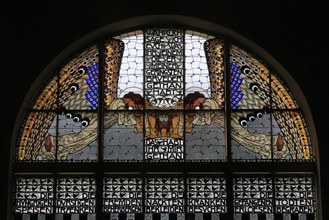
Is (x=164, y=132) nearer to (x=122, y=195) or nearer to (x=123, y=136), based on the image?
(x=123, y=136)

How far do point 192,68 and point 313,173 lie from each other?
1.87m

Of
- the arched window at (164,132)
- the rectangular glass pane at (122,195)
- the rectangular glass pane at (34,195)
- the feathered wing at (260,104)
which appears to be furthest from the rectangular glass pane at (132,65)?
the rectangular glass pane at (34,195)

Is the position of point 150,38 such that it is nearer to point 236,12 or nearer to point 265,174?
point 236,12

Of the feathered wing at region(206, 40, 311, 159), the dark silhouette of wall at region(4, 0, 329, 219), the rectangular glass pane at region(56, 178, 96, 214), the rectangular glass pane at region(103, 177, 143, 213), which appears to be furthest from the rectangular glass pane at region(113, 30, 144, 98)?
the rectangular glass pane at region(56, 178, 96, 214)

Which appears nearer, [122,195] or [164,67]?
[122,195]

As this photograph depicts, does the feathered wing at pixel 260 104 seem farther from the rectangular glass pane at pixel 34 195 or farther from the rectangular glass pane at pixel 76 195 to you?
the rectangular glass pane at pixel 34 195

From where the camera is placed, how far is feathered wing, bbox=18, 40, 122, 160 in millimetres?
9383

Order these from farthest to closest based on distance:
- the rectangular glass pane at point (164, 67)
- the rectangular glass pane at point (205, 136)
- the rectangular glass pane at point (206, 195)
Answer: the rectangular glass pane at point (164, 67)
the rectangular glass pane at point (205, 136)
the rectangular glass pane at point (206, 195)

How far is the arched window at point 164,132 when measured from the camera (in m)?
9.19

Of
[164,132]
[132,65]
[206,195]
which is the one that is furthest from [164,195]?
[132,65]

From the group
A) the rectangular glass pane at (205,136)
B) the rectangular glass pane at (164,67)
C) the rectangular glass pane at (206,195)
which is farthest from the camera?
the rectangular glass pane at (164,67)

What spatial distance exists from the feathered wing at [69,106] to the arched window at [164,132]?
0.01m

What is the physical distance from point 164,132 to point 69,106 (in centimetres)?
117

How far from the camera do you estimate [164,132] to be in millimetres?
9391
